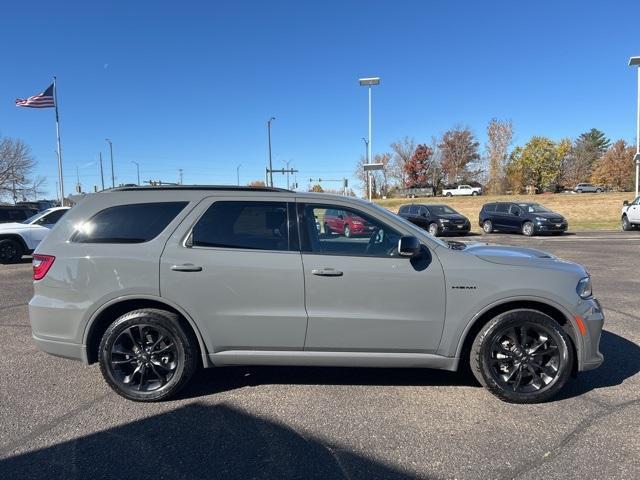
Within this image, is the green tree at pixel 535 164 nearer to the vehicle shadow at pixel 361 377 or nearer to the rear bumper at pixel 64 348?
the vehicle shadow at pixel 361 377

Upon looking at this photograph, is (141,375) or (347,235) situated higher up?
(347,235)

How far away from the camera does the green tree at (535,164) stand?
61.4 m

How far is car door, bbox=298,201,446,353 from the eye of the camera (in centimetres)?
364

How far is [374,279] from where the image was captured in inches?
143

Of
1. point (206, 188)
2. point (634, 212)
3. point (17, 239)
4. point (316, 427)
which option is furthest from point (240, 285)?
point (634, 212)

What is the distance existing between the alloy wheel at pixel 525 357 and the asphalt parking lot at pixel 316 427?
19 centimetres

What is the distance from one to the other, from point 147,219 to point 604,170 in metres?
80.1

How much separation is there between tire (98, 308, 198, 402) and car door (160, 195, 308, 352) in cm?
22

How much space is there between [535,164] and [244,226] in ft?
217

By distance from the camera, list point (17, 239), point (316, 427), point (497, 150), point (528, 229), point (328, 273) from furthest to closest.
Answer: point (497, 150) < point (528, 229) < point (17, 239) < point (328, 273) < point (316, 427)

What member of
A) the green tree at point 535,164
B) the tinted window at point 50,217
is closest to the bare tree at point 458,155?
the green tree at point 535,164

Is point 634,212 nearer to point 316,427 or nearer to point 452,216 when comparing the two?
point 452,216

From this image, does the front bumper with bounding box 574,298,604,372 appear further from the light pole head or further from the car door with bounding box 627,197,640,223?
the light pole head

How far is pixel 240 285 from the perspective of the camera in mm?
3670
